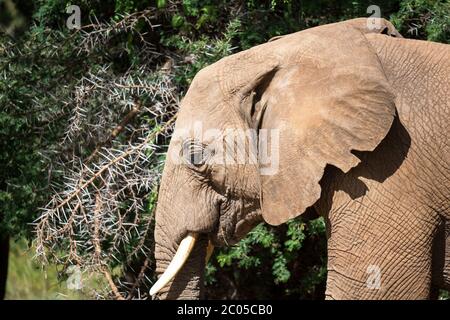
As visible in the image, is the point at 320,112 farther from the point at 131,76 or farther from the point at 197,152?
the point at 131,76

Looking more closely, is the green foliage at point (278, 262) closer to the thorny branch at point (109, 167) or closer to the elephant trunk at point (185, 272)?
the thorny branch at point (109, 167)

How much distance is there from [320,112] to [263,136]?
267 millimetres

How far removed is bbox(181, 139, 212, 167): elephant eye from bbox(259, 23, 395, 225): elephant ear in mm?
265

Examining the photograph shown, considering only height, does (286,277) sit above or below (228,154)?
below

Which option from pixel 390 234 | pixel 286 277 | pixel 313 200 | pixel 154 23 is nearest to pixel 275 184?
pixel 313 200

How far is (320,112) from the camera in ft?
14.5

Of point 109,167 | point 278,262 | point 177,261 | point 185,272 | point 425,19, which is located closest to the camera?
point 177,261

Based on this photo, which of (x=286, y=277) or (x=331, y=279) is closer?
(x=331, y=279)

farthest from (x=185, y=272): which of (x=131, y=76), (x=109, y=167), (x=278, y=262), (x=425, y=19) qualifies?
(x=425, y=19)

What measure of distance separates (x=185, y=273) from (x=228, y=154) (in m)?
0.56

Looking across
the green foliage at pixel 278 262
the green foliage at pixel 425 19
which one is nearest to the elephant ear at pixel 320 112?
the green foliage at pixel 425 19

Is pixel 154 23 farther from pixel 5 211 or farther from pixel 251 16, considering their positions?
pixel 5 211

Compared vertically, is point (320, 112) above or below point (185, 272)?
above

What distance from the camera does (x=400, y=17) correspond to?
20.1 feet
